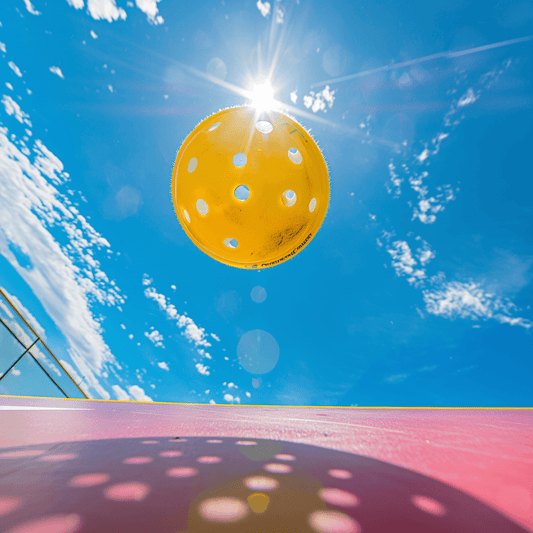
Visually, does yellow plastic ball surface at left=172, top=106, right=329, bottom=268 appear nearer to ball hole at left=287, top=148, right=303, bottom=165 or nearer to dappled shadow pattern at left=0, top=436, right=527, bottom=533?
ball hole at left=287, top=148, right=303, bottom=165

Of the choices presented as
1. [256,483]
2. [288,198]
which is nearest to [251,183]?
[288,198]

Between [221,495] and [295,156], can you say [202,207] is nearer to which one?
[295,156]

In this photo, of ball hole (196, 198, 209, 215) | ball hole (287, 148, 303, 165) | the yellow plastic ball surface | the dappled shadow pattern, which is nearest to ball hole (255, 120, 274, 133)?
the yellow plastic ball surface

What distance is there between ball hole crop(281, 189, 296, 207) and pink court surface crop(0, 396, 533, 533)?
5.75ft

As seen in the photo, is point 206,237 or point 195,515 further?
point 206,237

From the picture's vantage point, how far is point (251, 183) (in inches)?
86.2

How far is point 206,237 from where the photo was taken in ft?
8.00

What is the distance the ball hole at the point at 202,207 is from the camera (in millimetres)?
2295

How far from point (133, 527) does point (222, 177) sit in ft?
6.73

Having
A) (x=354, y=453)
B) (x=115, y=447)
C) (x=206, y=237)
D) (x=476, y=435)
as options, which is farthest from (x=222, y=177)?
(x=476, y=435)

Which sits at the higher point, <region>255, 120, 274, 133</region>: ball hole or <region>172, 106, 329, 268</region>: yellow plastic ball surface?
<region>255, 120, 274, 133</region>: ball hole

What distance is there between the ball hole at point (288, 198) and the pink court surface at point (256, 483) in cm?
175

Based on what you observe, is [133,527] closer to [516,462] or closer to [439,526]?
[439,526]

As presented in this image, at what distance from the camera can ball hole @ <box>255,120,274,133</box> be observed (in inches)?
89.0
